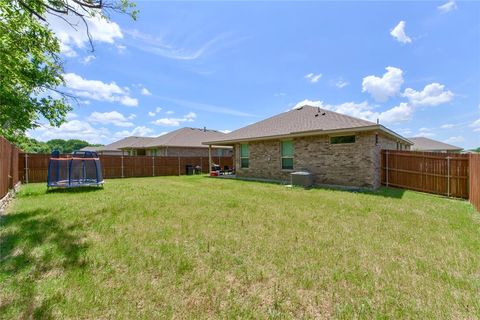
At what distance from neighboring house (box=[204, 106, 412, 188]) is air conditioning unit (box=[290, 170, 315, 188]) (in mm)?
787

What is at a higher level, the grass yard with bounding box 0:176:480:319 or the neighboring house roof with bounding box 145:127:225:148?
the neighboring house roof with bounding box 145:127:225:148

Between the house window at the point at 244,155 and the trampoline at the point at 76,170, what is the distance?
908 cm

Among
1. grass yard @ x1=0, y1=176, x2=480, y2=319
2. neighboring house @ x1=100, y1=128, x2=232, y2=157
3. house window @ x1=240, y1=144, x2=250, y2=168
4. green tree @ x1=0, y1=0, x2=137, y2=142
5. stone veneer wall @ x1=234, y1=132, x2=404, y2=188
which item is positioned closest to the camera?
grass yard @ x1=0, y1=176, x2=480, y2=319

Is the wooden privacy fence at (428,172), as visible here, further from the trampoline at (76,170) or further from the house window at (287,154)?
the trampoline at (76,170)

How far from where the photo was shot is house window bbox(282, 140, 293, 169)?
547 inches

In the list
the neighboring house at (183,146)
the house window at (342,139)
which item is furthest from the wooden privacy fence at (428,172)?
the neighboring house at (183,146)

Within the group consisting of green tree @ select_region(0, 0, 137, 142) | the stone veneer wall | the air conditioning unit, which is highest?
green tree @ select_region(0, 0, 137, 142)

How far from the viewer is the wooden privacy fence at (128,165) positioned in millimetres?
14788

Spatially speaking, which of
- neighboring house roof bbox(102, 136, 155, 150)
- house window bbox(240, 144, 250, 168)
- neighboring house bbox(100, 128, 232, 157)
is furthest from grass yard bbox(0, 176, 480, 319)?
neighboring house roof bbox(102, 136, 155, 150)

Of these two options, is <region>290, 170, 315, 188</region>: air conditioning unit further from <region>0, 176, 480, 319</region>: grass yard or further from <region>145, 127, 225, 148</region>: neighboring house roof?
<region>145, 127, 225, 148</region>: neighboring house roof

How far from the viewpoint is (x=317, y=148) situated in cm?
1252

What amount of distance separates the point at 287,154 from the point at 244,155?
395 cm

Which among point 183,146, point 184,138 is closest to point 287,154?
point 183,146

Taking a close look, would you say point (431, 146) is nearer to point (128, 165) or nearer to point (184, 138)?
point (184, 138)
